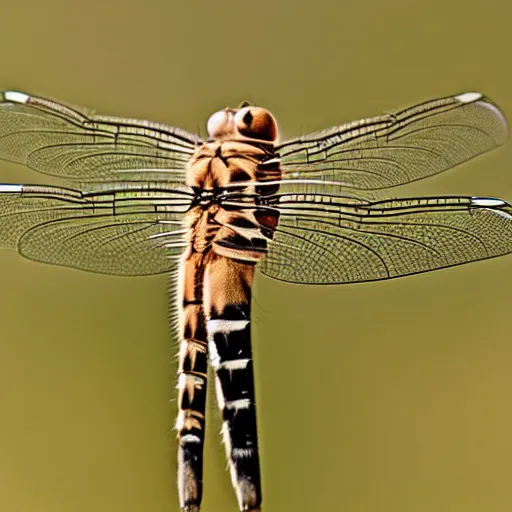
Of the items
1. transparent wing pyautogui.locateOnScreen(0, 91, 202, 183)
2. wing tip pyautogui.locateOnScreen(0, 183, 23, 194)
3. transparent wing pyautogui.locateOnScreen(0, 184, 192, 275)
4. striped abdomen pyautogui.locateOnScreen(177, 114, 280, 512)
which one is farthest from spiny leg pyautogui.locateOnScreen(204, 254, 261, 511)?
wing tip pyautogui.locateOnScreen(0, 183, 23, 194)

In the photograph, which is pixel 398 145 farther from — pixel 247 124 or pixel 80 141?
pixel 80 141

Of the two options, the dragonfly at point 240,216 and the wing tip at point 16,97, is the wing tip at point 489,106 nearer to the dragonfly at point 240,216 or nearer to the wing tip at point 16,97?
the dragonfly at point 240,216

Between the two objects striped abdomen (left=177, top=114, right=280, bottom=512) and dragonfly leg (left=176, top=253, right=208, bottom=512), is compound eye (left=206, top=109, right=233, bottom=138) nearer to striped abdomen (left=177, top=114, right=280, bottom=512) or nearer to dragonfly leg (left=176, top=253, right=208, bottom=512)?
striped abdomen (left=177, top=114, right=280, bottom=512)

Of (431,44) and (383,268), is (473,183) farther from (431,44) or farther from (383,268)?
(383,268)

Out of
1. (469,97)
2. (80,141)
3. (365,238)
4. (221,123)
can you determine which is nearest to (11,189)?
(80,141)

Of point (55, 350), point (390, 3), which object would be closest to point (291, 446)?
point (55, 350)

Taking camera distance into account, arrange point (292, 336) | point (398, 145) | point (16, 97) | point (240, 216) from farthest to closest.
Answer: point (292, 336) → point (16, 97) → point (398, 145) → point (240, 216)

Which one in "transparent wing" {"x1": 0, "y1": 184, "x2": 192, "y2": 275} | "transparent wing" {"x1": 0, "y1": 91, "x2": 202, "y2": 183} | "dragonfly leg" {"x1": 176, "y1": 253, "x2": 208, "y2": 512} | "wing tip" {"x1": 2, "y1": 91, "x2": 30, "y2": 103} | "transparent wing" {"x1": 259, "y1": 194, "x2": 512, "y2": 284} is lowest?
"dragonfly leg" {"x1": 176, "y1": 253, "x2": 208, "y2": 512}
